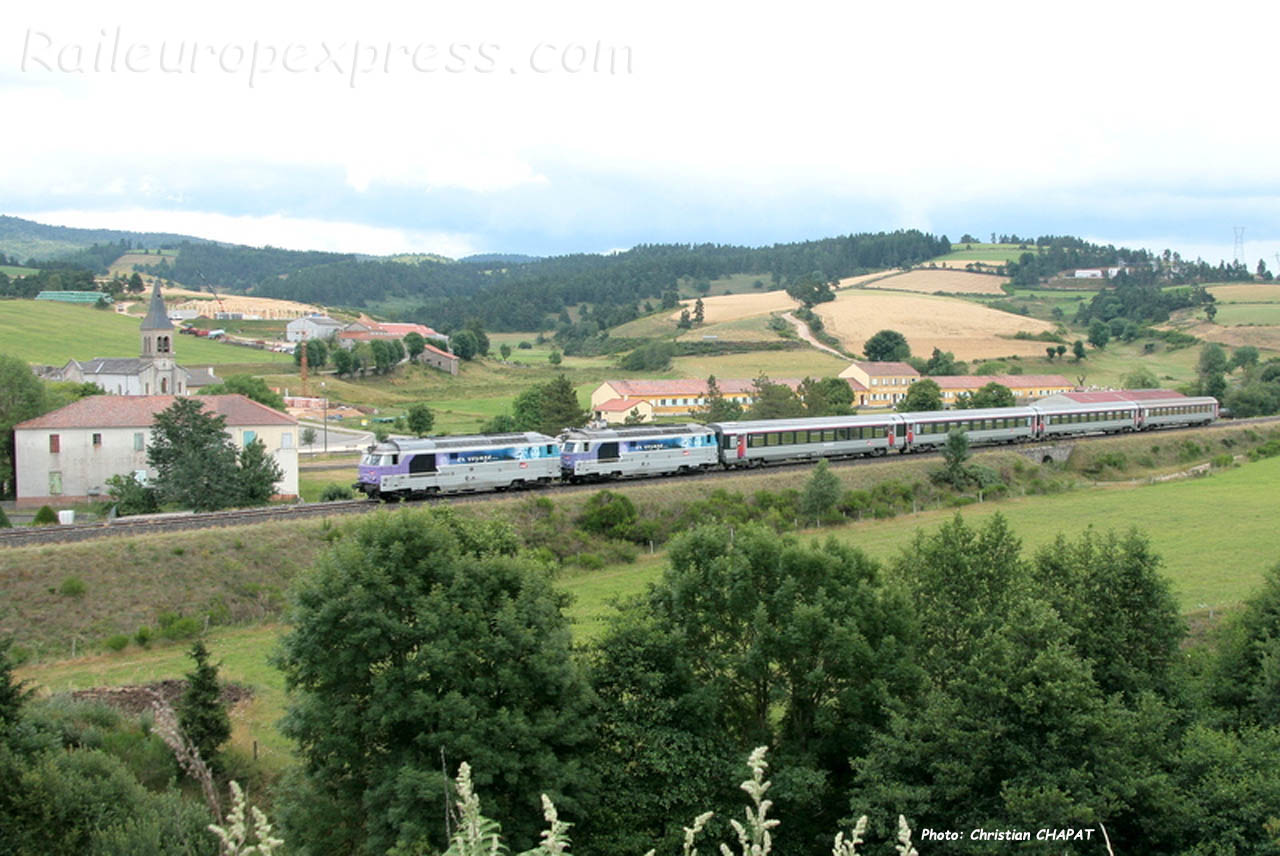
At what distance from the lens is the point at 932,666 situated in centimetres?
2056

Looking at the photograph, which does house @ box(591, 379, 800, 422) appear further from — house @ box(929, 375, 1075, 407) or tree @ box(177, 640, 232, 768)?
tree @ box(177, 640, 232, 768)

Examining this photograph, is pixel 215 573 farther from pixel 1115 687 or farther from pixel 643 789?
pixel 1115 687

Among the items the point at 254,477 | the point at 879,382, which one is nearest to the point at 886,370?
the point at 879,382

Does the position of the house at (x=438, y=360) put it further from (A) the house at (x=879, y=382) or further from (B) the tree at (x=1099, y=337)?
(B) the tree at (x=1099, y=337)

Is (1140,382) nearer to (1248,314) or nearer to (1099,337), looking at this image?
(1099,337)

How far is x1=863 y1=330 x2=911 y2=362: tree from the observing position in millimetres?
131500

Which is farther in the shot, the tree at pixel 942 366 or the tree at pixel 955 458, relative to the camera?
the tree at pixel 942 366

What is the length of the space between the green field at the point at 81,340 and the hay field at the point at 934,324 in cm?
8635

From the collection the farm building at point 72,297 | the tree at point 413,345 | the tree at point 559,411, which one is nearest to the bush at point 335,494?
the tree at point 559,411

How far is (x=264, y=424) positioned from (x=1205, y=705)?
4993 centimetres

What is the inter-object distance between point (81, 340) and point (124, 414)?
8402 cm

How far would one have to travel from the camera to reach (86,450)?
51531mm

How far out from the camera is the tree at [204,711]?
2059 centimetres

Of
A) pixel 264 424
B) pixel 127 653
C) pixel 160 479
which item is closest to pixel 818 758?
pixel 127 653
